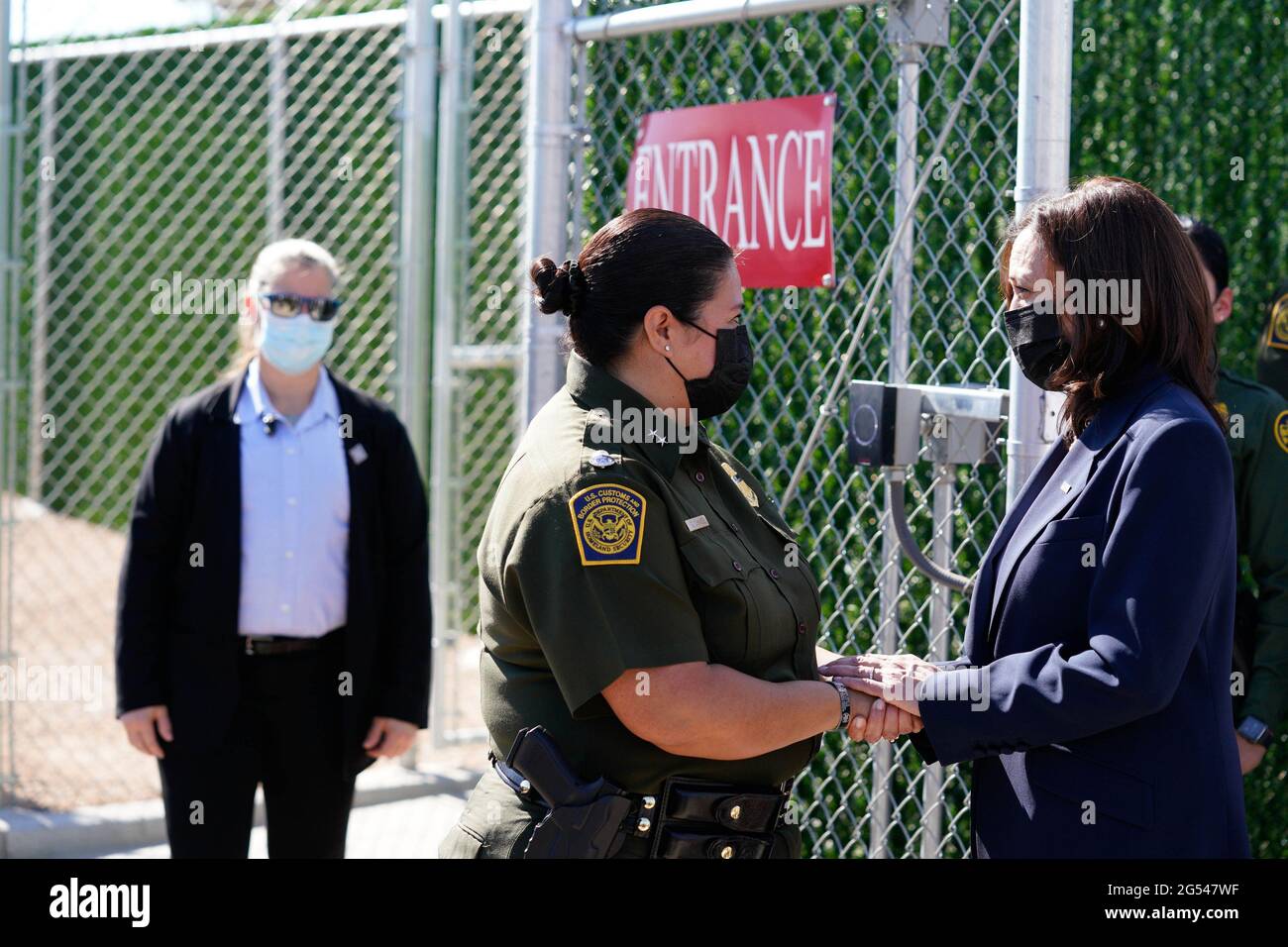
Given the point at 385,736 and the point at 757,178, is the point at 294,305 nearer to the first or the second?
the point at 385,736

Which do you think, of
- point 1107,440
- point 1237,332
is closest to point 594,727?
point 1107,440

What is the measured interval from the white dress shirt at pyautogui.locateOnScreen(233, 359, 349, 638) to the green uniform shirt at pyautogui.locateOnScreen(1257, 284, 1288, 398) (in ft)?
8.75

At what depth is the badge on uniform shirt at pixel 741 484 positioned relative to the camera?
2.78m

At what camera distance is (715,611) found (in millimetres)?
2514

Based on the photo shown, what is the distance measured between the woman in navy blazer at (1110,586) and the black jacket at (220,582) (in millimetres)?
1872

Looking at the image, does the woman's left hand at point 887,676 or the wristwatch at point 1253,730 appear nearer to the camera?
the woman's left hand at point 887,676

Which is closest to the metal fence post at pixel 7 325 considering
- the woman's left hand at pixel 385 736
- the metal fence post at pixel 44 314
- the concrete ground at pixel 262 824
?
the concrete ground at pixel 262 824

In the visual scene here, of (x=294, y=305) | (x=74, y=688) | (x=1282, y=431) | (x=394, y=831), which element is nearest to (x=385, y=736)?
(x=294, y=305)

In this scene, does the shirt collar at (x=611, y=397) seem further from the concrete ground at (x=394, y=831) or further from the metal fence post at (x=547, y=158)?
the concrete ground at (x=394, y=831)

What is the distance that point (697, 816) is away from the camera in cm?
251

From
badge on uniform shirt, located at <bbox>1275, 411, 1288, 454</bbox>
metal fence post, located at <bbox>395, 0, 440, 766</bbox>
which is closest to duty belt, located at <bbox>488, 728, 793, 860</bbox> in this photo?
badge on uniform shirt, located at <bbox>1275, 411, 1288, 454</bbox>

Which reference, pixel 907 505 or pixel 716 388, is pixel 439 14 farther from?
pixel 716 388

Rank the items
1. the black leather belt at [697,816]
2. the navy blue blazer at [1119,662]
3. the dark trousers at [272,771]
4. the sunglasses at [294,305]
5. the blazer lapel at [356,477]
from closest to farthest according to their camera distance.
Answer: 1. the navy blue blazer at [1119,662]
2. the black leather belt at [697,816]
3. the dark trousers at [272,771]
4. the blazer lapel at [356,477]
5. the sunglasses at [294,305]

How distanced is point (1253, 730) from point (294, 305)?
9.20 ft
